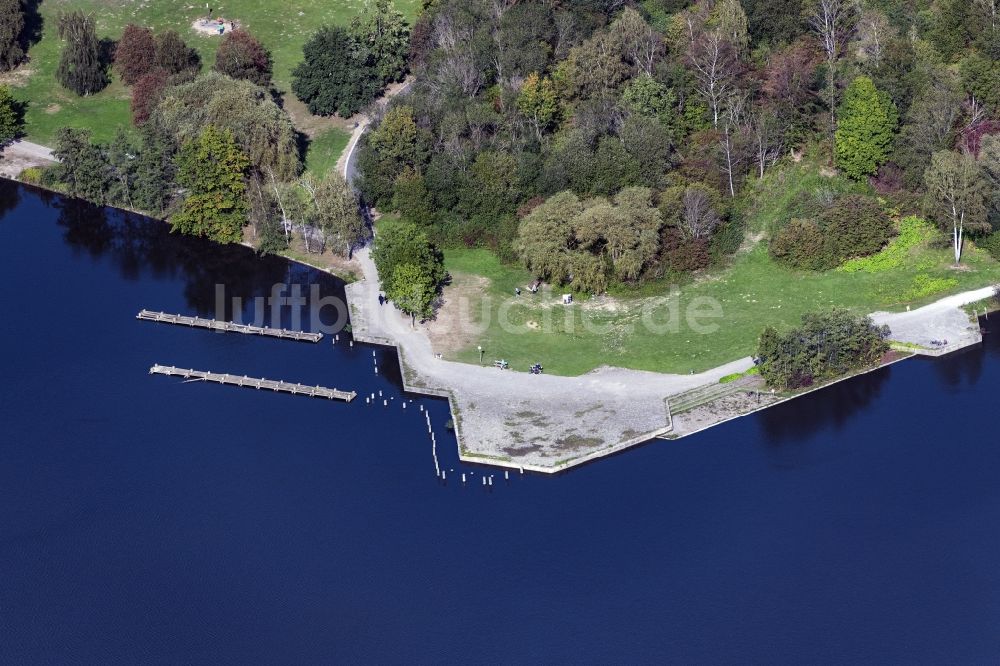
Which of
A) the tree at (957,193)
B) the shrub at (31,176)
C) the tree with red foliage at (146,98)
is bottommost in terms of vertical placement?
the tree at (957,193)

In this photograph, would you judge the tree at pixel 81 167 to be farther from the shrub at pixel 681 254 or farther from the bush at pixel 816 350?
the bush at pixel 816 350

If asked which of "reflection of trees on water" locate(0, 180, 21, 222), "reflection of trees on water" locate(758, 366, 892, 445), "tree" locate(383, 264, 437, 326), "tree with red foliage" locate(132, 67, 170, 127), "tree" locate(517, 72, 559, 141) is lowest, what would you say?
"reflection of trees on water" locate(758, 366, 892, 445)

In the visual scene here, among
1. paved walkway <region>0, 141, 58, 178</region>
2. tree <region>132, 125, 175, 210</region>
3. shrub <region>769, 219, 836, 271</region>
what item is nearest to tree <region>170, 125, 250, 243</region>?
tree <region>132, 125, 175, 210</region>

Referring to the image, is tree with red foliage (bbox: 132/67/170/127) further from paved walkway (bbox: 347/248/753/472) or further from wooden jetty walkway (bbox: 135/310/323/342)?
paved walkway (bbox: 347/248/753/472)

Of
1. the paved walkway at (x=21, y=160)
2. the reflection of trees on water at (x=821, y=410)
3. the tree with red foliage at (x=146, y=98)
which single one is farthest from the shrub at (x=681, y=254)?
the paved walkway at (x=21, y=160)

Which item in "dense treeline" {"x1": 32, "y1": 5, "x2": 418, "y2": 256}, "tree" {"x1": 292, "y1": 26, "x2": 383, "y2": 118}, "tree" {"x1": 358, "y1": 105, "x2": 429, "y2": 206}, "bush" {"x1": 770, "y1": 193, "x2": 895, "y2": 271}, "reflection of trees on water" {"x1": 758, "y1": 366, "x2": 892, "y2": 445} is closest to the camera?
"reflection of trees on water" {"x1": 758, "y1": 366, "x2": 892, "y2": 445}
